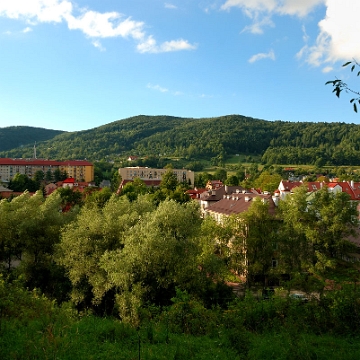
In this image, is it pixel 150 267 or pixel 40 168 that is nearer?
pixel 150 267

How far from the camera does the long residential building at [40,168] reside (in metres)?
124

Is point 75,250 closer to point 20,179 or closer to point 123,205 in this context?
point 123,205

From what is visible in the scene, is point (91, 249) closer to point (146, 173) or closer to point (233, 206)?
point (233, 206)

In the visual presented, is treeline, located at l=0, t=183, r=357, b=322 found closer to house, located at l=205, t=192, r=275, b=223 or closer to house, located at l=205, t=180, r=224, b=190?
house, located at l=205, t=192, r=275, b=223

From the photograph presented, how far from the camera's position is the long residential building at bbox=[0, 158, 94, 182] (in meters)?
124

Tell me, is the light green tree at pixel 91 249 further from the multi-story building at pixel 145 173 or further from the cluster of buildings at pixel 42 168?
the cluster of buildings at pixel 42 168

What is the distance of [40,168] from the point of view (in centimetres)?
12562

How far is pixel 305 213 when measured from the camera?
2908cm

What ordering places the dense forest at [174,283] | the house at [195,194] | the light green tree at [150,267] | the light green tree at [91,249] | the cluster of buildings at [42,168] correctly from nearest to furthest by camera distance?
the dense forest at [174,283] → the light green tree at [150,267] → the light green tree at [91,249] → the house at [195,194] → the cluster of buildings at [42,168]

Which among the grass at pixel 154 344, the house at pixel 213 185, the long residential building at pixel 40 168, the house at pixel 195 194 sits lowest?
the house at pixel 195 194

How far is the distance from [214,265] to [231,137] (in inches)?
6952

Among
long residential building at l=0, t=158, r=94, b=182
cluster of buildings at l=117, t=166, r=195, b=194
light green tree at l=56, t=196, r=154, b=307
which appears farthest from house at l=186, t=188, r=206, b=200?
long residential building at l=0, t=158, r=94, b=182

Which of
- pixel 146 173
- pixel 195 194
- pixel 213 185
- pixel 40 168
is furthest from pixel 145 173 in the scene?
pixel 195 194

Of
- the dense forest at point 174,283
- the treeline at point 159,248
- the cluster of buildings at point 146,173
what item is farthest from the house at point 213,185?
the treeline at point 159,248
